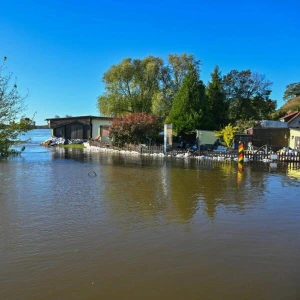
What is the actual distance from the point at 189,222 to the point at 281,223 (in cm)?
255

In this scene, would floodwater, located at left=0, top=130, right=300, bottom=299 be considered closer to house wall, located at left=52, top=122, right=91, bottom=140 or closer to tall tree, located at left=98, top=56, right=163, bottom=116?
tall tree, located at left=98, top=56, right=163, bottom=116

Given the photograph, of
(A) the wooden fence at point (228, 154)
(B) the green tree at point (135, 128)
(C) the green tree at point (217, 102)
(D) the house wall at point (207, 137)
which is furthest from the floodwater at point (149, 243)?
(C) the green tree at point (217, 102)

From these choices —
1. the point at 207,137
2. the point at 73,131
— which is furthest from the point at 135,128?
the point at 73,131

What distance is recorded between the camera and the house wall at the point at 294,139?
30047mm

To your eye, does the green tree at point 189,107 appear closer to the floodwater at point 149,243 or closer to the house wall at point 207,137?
the house wall at point 207,137

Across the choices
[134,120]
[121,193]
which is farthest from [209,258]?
[134,120]

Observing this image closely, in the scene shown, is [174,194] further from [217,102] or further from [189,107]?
[217,102]

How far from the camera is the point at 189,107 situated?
38219 mm

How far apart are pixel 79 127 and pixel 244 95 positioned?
1097 inches

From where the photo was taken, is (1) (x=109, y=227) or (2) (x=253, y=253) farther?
(1) (x=109, y=227)

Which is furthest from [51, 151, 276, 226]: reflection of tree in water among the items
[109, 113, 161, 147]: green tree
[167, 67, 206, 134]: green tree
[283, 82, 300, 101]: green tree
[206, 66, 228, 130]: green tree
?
[283, 82, 300, 101]: green tree

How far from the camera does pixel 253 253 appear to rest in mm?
6699

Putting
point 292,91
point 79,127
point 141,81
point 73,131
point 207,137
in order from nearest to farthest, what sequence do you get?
point 207,137
point 141,81
point 79,127
point 73,131
point 292,91

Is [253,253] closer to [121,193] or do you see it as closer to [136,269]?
[136,269]
